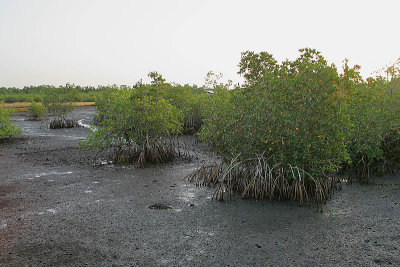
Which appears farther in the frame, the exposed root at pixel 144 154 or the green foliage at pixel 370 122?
the exposed root at pixel 144 154

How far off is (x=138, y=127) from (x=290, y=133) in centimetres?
678

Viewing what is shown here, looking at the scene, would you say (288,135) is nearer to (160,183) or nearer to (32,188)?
(160,183)

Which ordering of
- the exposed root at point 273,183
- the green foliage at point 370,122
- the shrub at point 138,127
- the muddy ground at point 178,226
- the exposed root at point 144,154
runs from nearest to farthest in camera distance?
the muddy ground at point 178,226 < the exposed root at point 273,183 < the green foliage at point 370,122 < the exposed root at point 144,154 < the shrub at point 138,127

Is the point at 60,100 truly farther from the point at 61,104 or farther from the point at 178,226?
the point at 178,226

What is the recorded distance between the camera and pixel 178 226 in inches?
240

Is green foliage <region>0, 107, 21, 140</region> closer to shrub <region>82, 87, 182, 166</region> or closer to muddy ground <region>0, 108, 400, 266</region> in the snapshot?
shrub <region>82, 87, 182, 166</region>

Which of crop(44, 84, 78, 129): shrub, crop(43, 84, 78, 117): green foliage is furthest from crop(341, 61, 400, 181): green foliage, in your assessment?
crop(43, 84, 78, 117): green foliage

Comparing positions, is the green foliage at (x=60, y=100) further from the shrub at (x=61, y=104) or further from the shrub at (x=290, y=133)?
the shrub at (x=290, y=133)

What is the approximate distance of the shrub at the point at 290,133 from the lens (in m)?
7.38

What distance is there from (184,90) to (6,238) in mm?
17585

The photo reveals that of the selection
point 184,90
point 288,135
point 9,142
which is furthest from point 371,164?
point 9,142

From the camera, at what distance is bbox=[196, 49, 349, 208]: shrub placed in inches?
291

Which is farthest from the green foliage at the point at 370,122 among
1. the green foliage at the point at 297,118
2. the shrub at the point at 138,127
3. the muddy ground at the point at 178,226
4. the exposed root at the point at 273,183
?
the shrub at the point at 138,127

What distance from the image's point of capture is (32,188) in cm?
879
